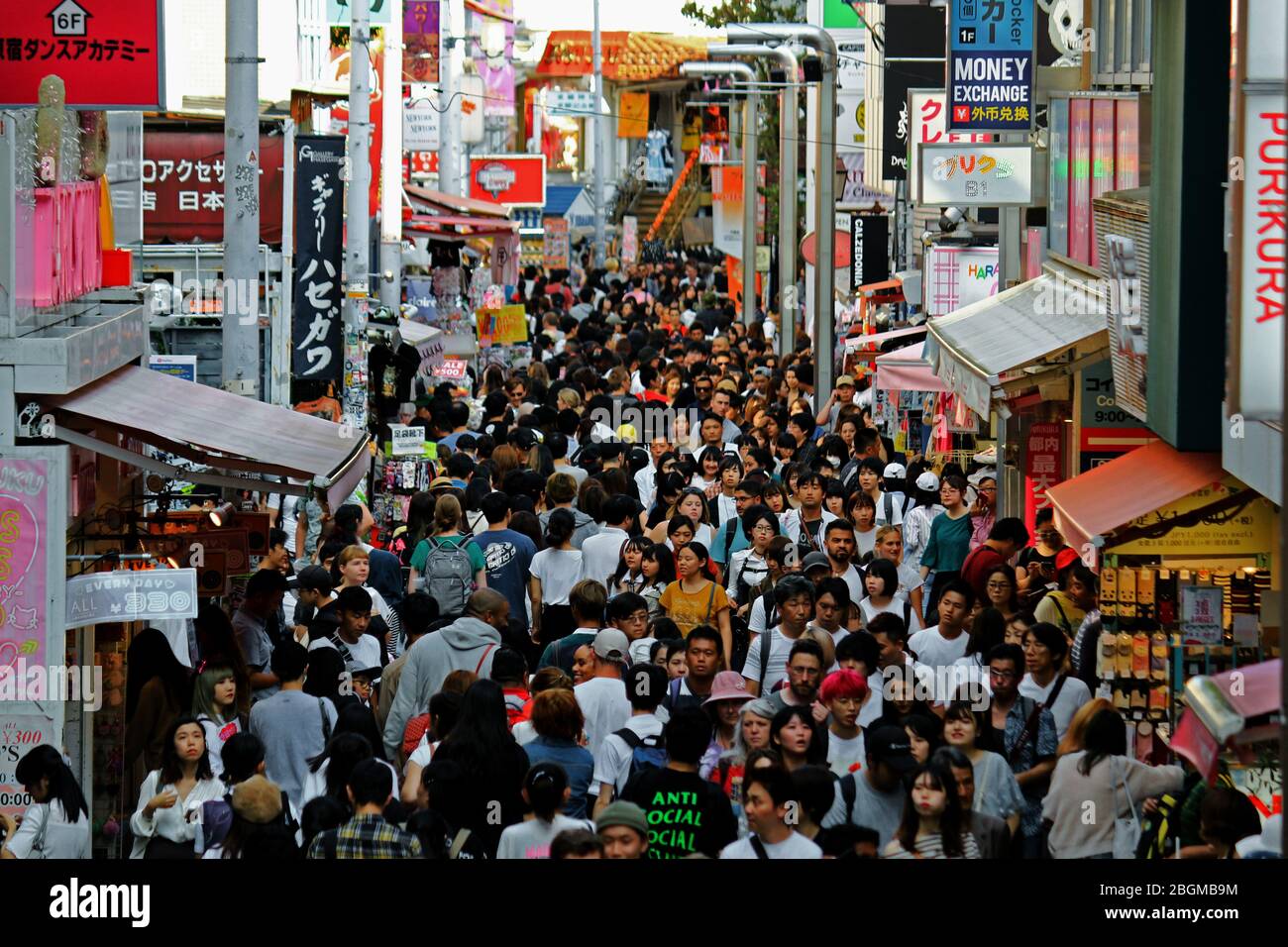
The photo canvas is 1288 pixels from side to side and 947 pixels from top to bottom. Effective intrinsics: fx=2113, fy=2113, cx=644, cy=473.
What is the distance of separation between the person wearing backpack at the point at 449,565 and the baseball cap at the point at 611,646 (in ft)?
8.03

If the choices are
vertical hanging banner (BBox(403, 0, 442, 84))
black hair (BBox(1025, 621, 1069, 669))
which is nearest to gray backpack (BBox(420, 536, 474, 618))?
black hair (BBox(1025, 621, 1069, 669))

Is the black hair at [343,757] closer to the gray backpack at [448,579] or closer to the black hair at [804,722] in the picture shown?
the black hair at [804,722]

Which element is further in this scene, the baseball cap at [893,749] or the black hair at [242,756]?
the black hair at [242,756]

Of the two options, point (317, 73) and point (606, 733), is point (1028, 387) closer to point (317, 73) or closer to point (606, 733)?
point (606, 733)

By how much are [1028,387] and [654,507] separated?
2.83m

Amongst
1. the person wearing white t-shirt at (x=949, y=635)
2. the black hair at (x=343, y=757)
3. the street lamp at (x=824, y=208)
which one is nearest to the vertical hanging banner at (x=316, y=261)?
the street lamp at (x=824, y=208)

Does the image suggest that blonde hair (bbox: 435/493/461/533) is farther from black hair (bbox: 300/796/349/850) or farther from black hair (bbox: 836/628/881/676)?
black hair (bbox: 300/796/349/850)

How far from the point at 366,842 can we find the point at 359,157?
13.4m

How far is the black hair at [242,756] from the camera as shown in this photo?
8.91 meters

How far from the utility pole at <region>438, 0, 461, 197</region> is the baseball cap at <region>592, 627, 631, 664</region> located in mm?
27758

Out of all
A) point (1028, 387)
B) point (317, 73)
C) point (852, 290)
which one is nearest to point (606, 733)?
point (1028, 387)

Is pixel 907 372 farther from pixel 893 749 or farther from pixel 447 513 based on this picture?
pixel 893 749

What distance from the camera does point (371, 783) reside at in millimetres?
8031

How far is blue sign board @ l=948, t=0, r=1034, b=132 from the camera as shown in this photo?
747 inches
